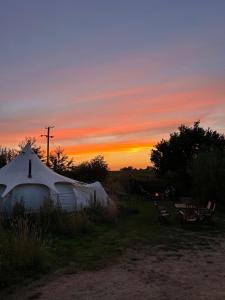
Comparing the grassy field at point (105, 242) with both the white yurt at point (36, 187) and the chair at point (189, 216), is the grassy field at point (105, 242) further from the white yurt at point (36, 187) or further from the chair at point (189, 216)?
the white yurt at point (36, 187)

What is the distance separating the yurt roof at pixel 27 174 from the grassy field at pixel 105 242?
17.0 ft

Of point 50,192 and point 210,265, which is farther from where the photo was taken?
point 50,192

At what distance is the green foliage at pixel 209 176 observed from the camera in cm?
2814

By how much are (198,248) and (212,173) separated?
49.1 feet

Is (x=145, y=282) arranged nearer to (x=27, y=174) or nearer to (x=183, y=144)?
(x=27, y=174)

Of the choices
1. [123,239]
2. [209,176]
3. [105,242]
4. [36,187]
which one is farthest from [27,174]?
[105,242]

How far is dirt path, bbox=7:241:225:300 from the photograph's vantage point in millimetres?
8492

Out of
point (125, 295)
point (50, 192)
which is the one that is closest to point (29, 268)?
point (125, 295)

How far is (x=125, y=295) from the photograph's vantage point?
8.53 metres

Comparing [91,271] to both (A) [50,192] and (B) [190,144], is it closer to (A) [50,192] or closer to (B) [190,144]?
(A) [50,192]

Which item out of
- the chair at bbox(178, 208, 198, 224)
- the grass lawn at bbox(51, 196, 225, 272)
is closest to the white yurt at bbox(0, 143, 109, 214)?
the grass lawn at bbox(51, 196, 225, 272)

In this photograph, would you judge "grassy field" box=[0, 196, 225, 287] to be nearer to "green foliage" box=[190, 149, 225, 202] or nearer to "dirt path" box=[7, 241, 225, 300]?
"dirt path" box=[7, 241, 225, 300]

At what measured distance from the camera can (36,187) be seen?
85.8 ft

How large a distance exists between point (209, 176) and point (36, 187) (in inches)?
416
